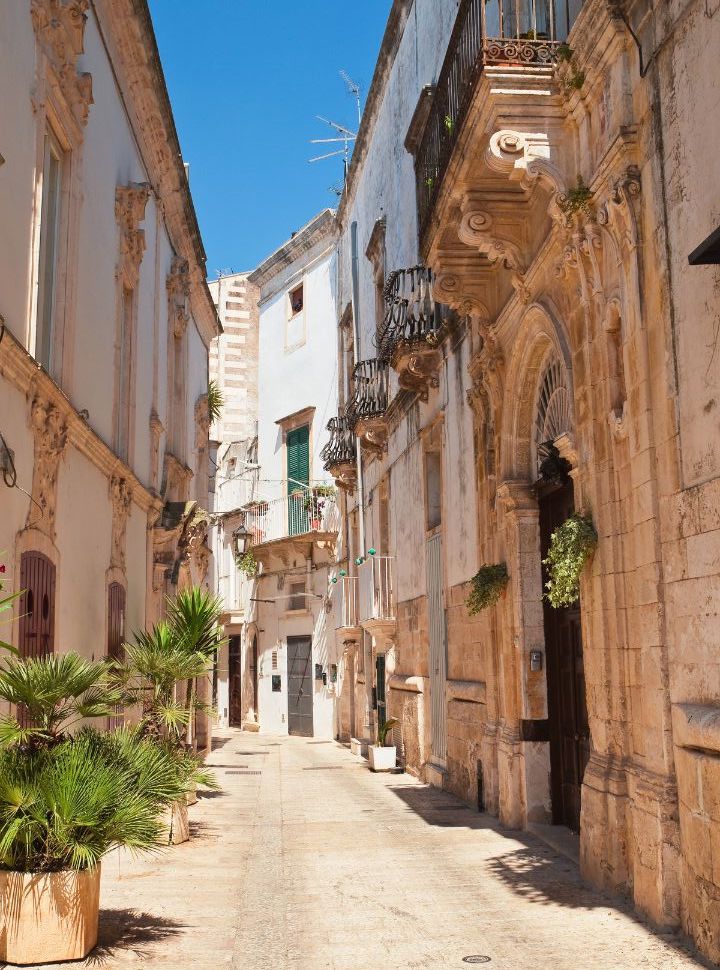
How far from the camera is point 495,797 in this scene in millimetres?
10945

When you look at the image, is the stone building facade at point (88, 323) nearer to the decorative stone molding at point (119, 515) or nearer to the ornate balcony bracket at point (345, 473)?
the decorative stone molding at point (119, 515)

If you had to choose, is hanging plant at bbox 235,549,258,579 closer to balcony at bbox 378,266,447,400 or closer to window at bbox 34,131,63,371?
balcony at bbox 378,266,447,400

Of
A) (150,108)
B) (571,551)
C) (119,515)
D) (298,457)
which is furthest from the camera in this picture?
(298,457)

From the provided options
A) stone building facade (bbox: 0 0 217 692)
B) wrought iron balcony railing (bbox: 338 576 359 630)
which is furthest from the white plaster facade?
stone building facade (bbox: 0 0 217 692)

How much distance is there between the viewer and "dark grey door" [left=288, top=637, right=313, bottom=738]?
90.1 feet

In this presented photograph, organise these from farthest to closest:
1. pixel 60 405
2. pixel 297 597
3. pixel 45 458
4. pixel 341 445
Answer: pixel 297 597 < pixel 341 445 < pixel 60 405 < pixel 45 458

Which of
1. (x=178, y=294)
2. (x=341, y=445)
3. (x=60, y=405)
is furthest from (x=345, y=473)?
(x=60, y=405)

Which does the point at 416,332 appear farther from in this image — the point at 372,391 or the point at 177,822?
the point at 177,822

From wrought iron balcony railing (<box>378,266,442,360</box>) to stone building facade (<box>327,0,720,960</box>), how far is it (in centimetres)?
4

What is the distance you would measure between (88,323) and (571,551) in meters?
6.13

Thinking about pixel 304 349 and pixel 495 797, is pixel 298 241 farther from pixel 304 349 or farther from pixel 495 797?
pixel 495 797

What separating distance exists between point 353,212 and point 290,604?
10725 mm

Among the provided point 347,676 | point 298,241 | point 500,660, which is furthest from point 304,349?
point 500,660

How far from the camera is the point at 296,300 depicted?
30.7m
